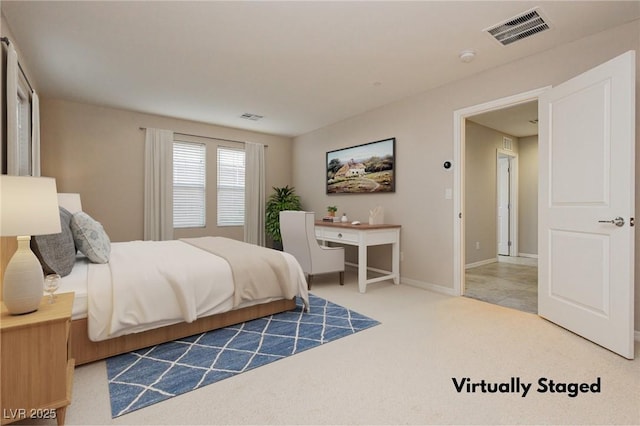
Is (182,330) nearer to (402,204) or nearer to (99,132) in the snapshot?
(402,204)

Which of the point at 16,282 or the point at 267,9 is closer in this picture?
the point at 16,282

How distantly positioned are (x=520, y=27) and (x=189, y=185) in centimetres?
489

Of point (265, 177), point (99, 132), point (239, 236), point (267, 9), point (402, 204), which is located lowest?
point (239, 236)

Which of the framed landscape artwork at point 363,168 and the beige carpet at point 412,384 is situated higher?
the framed landscape artwork at point 363,168

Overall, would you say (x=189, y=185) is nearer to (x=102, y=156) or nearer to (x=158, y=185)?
(x=158, y=185)

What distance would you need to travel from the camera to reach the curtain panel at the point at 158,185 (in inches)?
194

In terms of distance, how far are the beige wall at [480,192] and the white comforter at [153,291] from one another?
4.22m

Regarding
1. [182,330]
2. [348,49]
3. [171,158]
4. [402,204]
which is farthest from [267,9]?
[171,158]

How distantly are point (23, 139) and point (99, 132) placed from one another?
4.88 feet

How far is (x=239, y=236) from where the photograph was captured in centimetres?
593

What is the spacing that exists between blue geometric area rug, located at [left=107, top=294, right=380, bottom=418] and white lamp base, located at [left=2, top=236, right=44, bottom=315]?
65cm

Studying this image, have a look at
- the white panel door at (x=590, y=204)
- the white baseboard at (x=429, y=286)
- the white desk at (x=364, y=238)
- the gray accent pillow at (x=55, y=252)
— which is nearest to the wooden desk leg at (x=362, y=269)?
the white desk at (x=364, y=238)

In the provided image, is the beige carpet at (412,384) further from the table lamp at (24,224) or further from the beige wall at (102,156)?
the beige wall at (102,156)

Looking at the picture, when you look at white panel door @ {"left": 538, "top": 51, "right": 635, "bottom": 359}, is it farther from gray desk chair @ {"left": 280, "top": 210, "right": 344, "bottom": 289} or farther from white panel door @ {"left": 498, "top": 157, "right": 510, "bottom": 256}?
white panel door @ {"left": 498, "top": 157, "right": 510, "bottom": 256}
